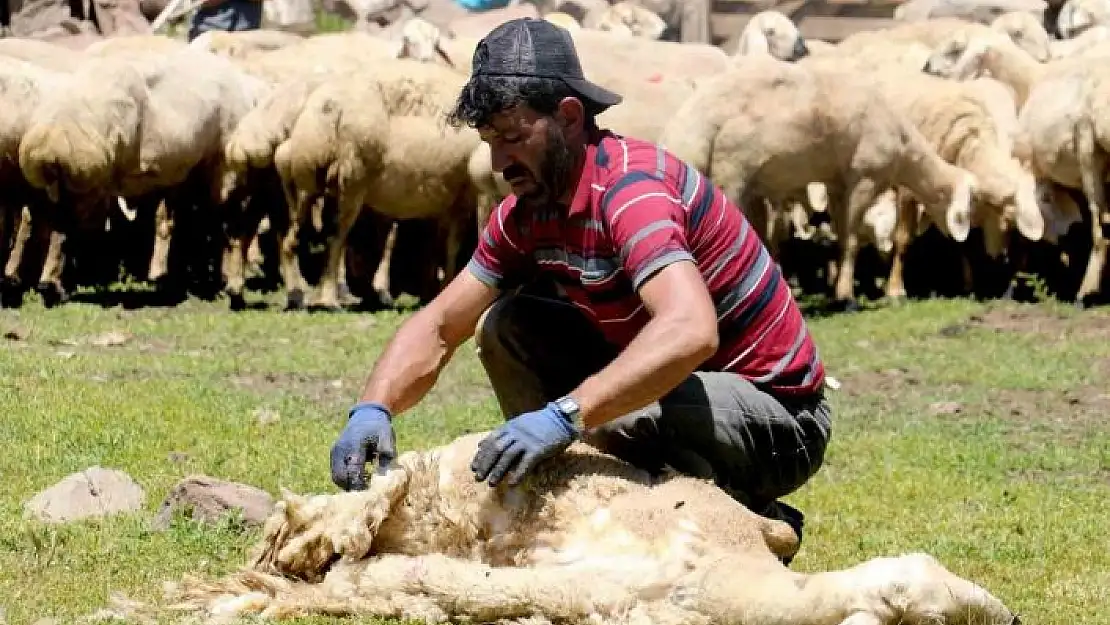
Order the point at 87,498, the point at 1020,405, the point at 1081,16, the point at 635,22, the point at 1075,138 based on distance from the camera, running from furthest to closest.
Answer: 1. the point at 635,22
2. the point at 1081,16
3. the point at 1075,138
4. the point at 1020,405
5. the point at 87,498

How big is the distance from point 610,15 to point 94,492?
874 inches

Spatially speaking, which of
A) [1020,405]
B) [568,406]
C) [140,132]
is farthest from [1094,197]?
[568,406]

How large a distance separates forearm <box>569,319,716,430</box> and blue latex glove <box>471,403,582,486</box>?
0.07 meters

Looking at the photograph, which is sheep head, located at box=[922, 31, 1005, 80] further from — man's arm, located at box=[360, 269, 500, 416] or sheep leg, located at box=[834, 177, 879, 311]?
man's arm, located at box=[360, 269, 500, 416]

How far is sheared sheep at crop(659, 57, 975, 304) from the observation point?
15844 mm

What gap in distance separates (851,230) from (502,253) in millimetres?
11502

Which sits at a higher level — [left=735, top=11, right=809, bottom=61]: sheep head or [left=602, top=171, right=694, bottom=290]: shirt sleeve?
[left=602, top=171, right=694, bottom=290]: shirt sleeve

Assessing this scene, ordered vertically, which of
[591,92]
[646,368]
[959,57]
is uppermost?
[591,92]

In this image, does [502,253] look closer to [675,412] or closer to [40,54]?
[675,412]

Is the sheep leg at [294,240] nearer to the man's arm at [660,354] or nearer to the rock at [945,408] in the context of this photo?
the rock at [945,408]

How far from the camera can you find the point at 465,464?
538 centimetres

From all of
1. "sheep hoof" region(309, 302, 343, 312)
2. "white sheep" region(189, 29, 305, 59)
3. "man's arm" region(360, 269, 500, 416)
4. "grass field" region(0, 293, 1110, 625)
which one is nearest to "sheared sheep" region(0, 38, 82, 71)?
"white sheep" region(189, 29, 305, 59)

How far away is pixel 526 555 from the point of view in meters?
5.25

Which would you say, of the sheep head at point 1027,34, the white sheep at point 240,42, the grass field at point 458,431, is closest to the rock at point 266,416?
the grass field at point 458,431
